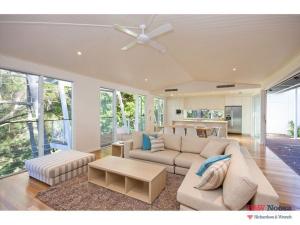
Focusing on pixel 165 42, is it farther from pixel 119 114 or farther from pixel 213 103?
pixel 213 103

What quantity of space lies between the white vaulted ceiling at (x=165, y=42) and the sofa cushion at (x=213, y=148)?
2.08 m

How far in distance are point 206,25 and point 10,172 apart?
4.82 metres

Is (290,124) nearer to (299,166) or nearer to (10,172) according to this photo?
(299,166)

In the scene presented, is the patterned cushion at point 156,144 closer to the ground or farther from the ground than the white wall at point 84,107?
closer to the ground

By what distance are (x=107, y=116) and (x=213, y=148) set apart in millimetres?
4180

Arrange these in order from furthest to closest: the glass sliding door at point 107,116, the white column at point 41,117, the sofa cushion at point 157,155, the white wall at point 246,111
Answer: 1. the white wall at point 246,111
2. the glass sliding door at point 107,116
3. the white column at point 41,117
4. the sofa cushion at point 157,155

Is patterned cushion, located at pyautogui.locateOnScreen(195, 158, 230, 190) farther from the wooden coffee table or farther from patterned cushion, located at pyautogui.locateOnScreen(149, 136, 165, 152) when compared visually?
patterned cushion, located at pyautogui.locateOnScreen(149, 136, 165, 152)

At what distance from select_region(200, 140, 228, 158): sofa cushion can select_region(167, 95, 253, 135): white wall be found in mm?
6696

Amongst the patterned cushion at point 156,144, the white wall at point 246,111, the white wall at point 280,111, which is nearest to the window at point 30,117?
the patterned cushion at point 156,144

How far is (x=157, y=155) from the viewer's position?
316cm

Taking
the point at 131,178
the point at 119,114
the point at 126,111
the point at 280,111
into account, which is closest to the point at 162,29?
the point at 131,178

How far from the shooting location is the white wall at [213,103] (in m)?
8.43

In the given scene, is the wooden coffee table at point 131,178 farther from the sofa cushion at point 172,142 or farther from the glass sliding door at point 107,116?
the glass sliding door at point 107,116

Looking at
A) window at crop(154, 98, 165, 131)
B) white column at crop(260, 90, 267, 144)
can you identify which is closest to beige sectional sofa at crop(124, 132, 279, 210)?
white column at crop(260, 90, 267, 144)
